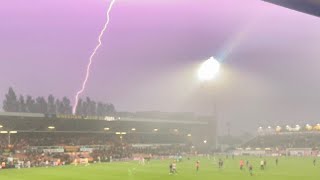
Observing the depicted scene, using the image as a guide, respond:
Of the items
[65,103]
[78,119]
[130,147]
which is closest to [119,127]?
[130,147]

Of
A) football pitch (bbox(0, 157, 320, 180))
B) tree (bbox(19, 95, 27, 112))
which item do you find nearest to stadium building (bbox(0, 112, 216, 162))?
football pitch (bbox(0, 157, 320, 180))

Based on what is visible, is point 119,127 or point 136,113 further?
point 136,113

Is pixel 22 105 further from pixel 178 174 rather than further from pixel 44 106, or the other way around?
pixel 178 174

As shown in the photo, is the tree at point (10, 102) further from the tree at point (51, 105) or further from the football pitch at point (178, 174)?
the football pitch at point (178, 174)

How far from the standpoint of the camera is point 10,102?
123625 mm

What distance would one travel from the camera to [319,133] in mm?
132000

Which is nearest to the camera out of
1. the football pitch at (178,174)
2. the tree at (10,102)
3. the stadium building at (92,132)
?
the football pitch at (178,174)

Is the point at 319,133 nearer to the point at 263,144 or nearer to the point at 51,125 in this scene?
the point at 263,144

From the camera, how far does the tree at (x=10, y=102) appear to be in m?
122

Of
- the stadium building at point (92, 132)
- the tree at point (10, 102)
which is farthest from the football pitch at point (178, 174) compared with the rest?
the tree at point (10, 102)

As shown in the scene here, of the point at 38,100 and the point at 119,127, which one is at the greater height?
the point at 38,100

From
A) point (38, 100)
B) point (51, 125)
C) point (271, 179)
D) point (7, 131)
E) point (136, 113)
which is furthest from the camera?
point (136, 113)

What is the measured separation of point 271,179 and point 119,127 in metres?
68.9

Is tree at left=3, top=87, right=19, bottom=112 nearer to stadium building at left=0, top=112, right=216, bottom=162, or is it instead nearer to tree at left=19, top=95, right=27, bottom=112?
tree at left=19, top=95, right=27, bottom=112
